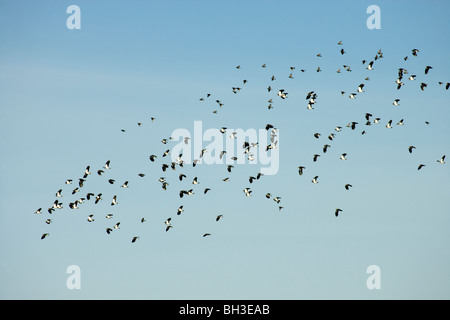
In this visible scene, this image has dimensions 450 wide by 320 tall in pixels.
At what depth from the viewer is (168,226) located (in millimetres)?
81062

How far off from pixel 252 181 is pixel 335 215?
9.89m
